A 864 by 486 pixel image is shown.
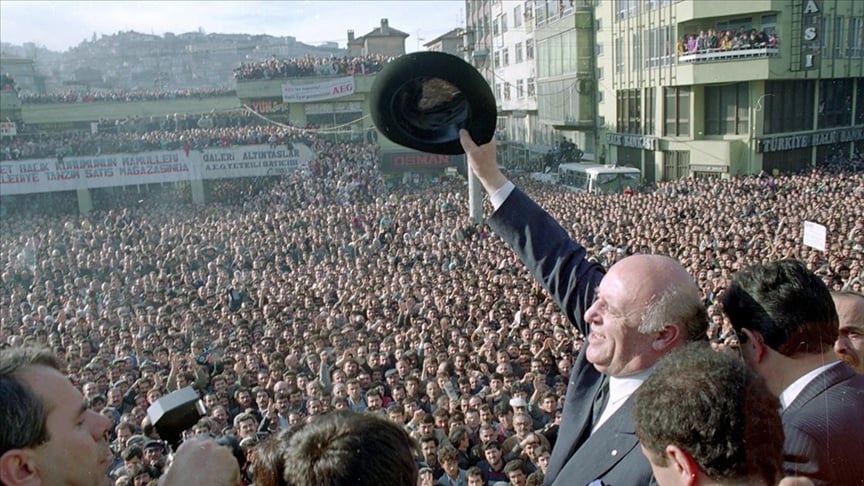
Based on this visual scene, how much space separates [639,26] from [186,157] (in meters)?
17.7

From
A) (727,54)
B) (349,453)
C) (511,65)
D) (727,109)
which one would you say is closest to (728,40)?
(727,54)

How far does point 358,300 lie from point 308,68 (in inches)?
1016

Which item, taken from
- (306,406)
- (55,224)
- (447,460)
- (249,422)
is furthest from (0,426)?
(55,224)

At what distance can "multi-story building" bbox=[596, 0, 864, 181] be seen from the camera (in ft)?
77.2

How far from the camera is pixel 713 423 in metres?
1.34

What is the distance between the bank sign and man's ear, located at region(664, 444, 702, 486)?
2517cm

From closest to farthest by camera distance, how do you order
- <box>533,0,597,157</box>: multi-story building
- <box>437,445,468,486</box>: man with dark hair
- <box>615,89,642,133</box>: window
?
<box>437,445,468,486</box>: man with dark hair < <box>615,89,642,133</box>: window < <box>533,0,597,157</box>: multi-story building

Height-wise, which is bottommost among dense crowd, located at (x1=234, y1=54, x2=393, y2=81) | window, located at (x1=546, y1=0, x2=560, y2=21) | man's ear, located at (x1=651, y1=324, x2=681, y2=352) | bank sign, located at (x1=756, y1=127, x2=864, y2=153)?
bank sign, located at (x1=756, y1=127, x2=864, y2=153)

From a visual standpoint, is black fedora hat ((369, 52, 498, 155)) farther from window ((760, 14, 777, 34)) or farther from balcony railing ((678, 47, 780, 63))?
window ((760, 14, 777, 34))

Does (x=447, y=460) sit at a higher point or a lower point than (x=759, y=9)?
lower

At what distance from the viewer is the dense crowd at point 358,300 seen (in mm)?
6059

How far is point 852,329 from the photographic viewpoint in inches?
96.6

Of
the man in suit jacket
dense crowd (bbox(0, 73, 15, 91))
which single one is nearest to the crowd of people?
the man in suit jacket

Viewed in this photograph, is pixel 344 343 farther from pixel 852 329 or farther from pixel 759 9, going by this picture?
pixel 759 9
